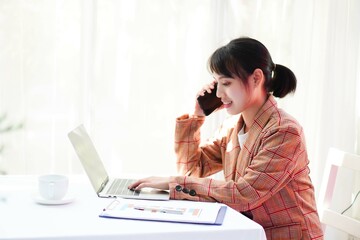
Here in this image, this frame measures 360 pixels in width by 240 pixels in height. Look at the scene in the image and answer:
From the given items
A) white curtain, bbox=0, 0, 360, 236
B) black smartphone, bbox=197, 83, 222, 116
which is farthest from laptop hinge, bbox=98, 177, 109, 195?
white curtain, bbox=0, 0, 360, 236

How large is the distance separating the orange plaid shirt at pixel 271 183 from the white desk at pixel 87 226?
0.41ft

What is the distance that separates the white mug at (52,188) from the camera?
1438 mm

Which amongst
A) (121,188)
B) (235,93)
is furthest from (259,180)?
(121,188)

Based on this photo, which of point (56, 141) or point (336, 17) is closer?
point (56, 141)

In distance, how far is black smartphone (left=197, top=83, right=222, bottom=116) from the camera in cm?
195

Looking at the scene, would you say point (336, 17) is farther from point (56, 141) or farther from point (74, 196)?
point (74, 196)

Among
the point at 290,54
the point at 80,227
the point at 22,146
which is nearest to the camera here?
the point at 80,227

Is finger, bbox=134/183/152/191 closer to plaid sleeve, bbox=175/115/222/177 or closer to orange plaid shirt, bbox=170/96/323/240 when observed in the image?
orange plaid shirt, bbox=170/96/323/240

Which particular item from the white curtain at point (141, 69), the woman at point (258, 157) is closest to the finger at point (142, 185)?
the woman at point (258, 157)

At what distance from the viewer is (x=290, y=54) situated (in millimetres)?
2740

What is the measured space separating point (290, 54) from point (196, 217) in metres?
1.56

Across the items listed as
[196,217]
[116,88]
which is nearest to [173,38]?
[116,88]

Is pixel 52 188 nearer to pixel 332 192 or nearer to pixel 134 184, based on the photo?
pixel 134 184

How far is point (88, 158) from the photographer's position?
164cm
